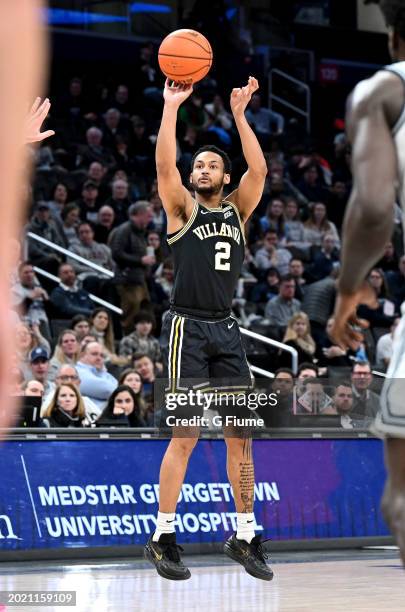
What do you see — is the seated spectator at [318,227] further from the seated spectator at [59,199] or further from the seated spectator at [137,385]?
the seated spectator at [137,385]

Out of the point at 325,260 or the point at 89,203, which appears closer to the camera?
the point at 89,203

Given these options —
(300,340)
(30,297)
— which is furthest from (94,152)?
(300,340)

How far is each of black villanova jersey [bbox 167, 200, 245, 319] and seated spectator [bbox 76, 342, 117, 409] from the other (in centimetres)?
478

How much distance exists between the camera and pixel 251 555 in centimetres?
675

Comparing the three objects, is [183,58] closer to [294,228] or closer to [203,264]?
[203,264]

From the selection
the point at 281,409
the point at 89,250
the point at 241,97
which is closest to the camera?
the point at 241,97

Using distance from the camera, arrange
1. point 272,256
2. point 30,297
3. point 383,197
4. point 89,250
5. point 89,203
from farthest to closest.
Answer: point 272,256 → point 89,203 → point 89,250 → point 30,297 → point 383,197

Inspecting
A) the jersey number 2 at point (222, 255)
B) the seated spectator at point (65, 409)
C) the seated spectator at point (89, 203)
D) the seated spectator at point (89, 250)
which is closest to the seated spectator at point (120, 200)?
the seated spectator at point (89, 203)

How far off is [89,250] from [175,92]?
349 inches

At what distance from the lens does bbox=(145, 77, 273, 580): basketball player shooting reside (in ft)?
22.1

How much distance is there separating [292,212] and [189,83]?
11718 millimetres

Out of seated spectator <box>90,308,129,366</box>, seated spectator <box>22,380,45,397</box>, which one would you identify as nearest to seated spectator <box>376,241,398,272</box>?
seated spectator <box>90,308,129,366</box>

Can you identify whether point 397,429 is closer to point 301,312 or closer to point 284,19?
point 301,312

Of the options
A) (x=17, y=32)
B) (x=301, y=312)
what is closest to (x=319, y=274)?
(x=301, y=312)
